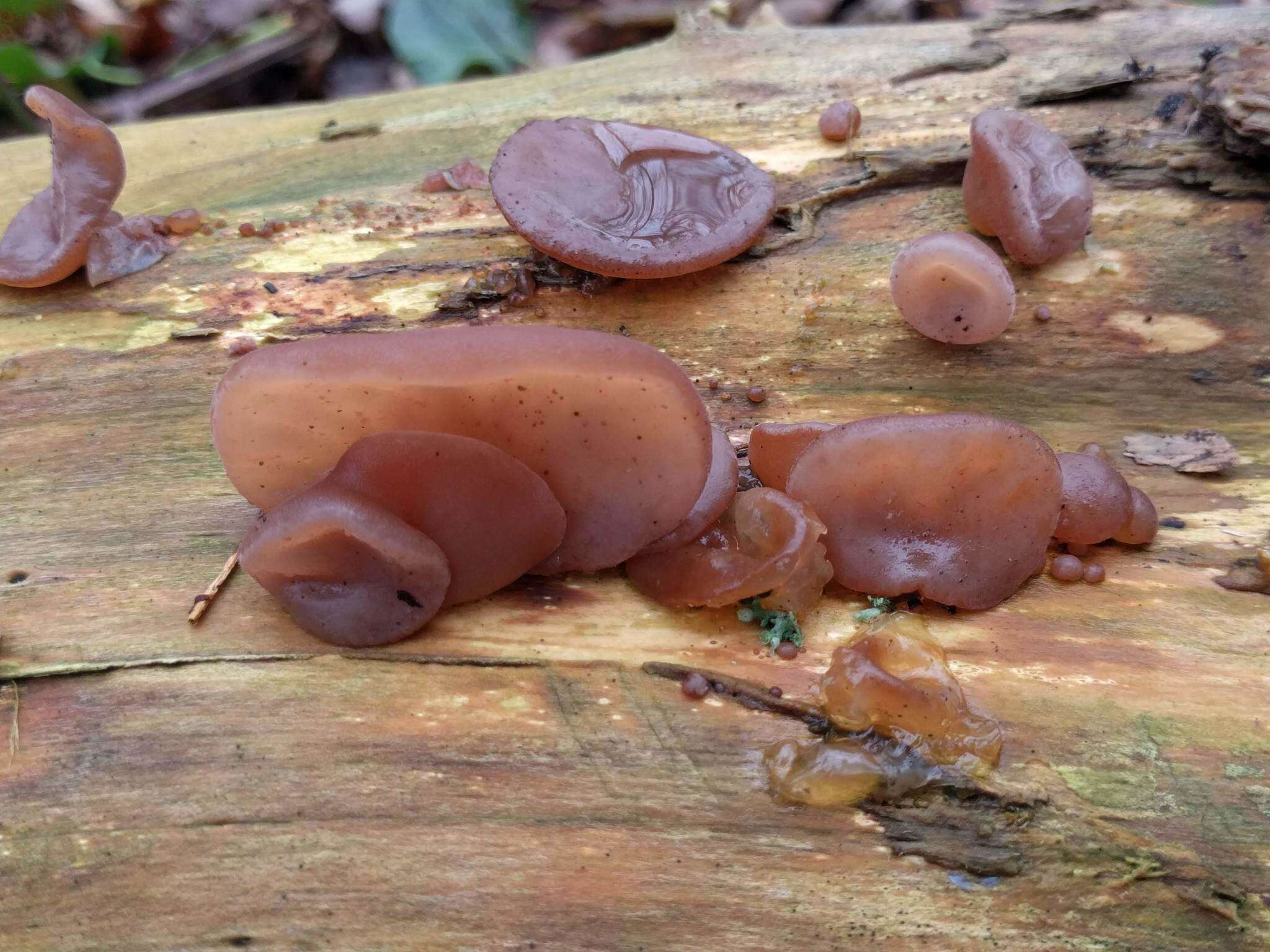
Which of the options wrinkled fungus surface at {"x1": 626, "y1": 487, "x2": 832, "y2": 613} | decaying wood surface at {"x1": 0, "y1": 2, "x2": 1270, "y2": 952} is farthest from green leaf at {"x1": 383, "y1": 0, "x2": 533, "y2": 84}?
wrinkled fungus surface at {"x1": 626, "y1": 487, "x2": 832, "y2": 613}

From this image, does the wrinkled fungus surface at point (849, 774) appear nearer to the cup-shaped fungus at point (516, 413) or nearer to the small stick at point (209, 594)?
the cup-shaped fungus at point (516, 413)

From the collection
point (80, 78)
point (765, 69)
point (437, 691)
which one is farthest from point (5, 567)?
point (80, 78)

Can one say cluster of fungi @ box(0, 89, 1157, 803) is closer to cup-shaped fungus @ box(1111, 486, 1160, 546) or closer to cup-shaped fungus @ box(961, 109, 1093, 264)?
cup-shaped fungus @ box(1111, 486, 1160, 546)

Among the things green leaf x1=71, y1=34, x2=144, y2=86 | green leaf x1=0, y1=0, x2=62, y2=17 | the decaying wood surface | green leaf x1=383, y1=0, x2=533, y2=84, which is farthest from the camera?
green leaf x1=383, y1=0, x2=533, y2=84

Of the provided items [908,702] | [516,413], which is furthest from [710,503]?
[908,702]

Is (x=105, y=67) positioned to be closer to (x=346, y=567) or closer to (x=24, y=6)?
(x=24, y=6)

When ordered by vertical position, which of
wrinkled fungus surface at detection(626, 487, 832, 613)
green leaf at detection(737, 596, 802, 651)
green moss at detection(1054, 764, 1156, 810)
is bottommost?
green moss at detection(1054, 764, 1156, 810)

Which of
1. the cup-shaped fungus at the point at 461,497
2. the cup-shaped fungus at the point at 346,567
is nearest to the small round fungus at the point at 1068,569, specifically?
the cup-shaped fungus at the point at 461,497
